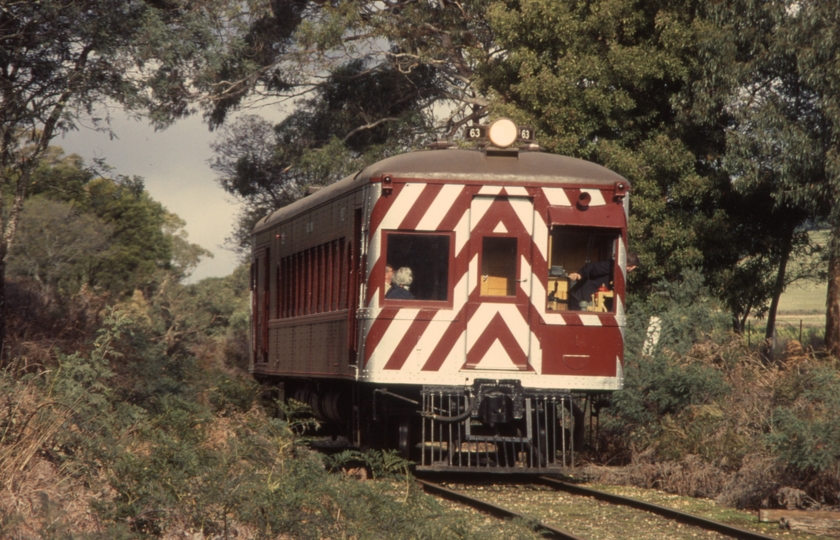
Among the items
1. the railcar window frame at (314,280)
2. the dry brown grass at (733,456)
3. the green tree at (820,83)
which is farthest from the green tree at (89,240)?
→ the dry brown grass at (733,456)

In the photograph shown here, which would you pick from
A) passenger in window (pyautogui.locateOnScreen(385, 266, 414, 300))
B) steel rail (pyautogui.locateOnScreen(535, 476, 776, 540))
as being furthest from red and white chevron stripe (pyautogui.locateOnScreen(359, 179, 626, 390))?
steel rail (pyautogui.locateOnScreen(535, 476, 776, 540))

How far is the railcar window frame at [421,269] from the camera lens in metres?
11.7

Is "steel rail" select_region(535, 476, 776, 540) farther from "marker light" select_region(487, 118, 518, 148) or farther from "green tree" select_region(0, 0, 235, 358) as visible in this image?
"green tree" select_region(0, 0, 235, 358)

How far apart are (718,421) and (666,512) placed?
311 centimetres

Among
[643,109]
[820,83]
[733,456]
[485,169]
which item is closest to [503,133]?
[485,169]

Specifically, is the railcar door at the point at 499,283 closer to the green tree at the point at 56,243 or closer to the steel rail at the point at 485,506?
the steel rail at the point at 485,506

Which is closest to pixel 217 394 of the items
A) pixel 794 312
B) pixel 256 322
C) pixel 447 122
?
pixel 256 322

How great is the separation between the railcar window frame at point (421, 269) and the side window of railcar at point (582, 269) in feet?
3.38

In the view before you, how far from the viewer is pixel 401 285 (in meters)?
11.8

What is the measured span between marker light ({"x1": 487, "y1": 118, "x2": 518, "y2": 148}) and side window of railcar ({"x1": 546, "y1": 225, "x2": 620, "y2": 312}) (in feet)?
3.42

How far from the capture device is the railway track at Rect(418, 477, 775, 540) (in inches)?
357

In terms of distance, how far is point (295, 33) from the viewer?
3031cm

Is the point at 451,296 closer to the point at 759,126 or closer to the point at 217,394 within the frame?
the point at 217,394

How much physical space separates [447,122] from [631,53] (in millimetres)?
8656
